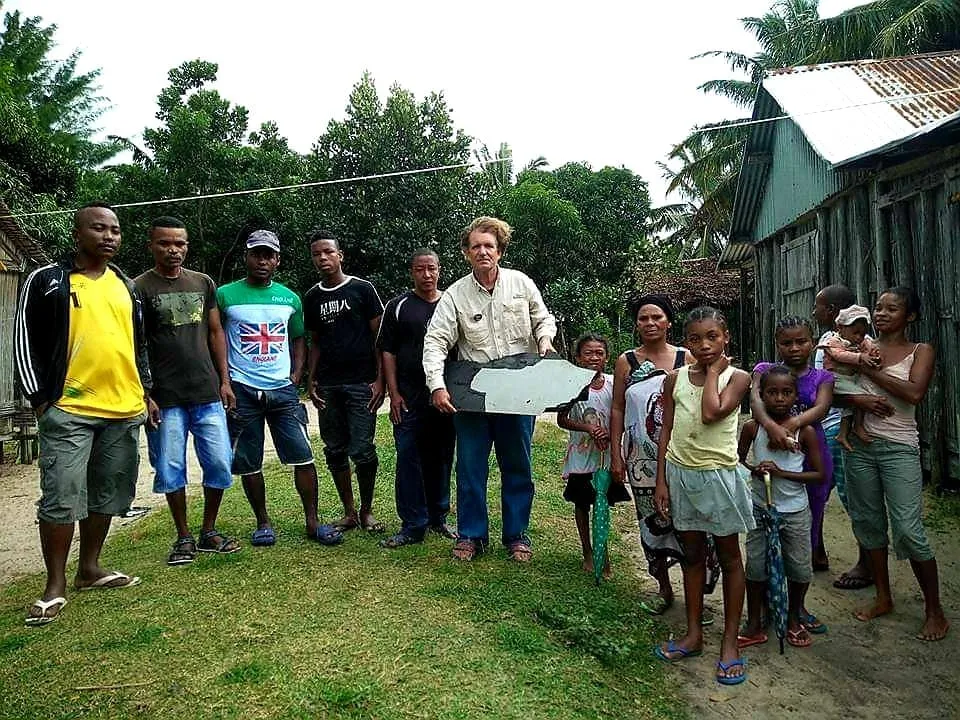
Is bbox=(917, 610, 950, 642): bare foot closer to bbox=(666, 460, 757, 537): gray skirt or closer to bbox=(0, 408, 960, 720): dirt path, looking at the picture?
bbox=(0, 408, 960, 720): dirt path

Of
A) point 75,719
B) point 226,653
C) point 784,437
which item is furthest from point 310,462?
point 784,437

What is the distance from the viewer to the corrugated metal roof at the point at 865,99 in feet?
21.1

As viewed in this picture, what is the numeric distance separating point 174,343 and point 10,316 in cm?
679

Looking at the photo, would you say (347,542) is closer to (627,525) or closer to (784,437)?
(627,525)

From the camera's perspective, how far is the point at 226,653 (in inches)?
119

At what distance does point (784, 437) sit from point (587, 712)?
1534 millimetres

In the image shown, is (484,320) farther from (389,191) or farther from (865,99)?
(389,191)

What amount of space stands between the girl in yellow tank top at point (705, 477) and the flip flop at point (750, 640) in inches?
9.2

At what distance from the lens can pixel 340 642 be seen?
3.13 metres

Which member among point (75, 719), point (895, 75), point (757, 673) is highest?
point (895, 75)

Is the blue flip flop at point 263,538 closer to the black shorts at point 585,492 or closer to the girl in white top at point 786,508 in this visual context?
the black shorts at point 585,492

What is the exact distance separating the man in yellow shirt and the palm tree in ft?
43.5

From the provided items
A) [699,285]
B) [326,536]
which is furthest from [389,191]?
[326,536]

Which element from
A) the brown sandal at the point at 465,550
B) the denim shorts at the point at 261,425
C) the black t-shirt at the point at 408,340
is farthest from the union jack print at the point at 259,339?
the brown sandal at the point at 465,550
